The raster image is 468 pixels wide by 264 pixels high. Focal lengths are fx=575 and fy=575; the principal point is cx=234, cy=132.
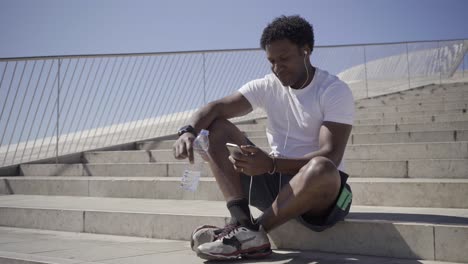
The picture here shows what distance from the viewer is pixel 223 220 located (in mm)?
3768

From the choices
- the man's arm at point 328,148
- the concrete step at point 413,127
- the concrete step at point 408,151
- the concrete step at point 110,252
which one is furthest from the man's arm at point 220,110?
the concrete step at point 413,127

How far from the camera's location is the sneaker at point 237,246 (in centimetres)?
312

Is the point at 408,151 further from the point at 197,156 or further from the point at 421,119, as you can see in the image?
the point at 197,156

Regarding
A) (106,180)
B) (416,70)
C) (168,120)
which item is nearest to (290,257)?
(106,180)

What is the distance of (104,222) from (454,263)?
265 cm

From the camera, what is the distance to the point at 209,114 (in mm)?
3650

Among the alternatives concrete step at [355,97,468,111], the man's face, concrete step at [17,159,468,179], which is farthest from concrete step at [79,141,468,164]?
concrete step at [355,97,468,111]

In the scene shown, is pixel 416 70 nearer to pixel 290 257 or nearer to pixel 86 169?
pixel 86 169

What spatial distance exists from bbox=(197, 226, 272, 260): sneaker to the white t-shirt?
584 mm

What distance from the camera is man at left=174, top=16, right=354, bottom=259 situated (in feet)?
10.2

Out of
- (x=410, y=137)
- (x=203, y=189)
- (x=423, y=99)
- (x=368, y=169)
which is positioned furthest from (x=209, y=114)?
(x=423, y=99)

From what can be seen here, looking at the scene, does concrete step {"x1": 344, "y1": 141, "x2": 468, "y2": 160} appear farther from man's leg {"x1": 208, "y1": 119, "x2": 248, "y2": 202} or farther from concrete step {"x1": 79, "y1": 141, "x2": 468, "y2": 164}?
man's leg {"x1": 208, "y1": 119, "x2": 248, "y2": 202}

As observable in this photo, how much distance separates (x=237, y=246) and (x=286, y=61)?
116 centimetres

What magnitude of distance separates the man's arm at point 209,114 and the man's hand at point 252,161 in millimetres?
366
